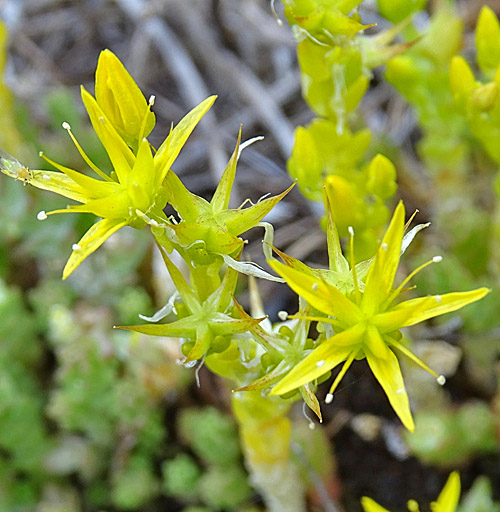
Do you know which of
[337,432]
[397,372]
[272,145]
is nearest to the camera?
[397,372]

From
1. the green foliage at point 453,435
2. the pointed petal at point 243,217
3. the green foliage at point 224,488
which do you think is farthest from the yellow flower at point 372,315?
the green foliage at point 224,488

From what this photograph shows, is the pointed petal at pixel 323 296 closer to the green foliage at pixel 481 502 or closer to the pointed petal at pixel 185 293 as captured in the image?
the pointed petal at pixel 185 293

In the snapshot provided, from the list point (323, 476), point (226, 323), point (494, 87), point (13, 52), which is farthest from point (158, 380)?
point (13, 52)

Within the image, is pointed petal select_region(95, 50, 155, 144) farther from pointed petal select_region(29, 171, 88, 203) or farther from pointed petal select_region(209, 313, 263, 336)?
pointed petal select_region(209, 313, 263, 336)

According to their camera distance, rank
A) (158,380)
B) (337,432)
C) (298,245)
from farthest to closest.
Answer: (298,245)
(337,432)
(158,380)

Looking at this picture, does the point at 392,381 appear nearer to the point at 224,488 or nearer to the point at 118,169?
the point at 118,169

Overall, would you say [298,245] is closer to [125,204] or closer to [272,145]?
[272,145]

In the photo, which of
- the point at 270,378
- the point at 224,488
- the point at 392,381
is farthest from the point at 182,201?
the point at 224,488
